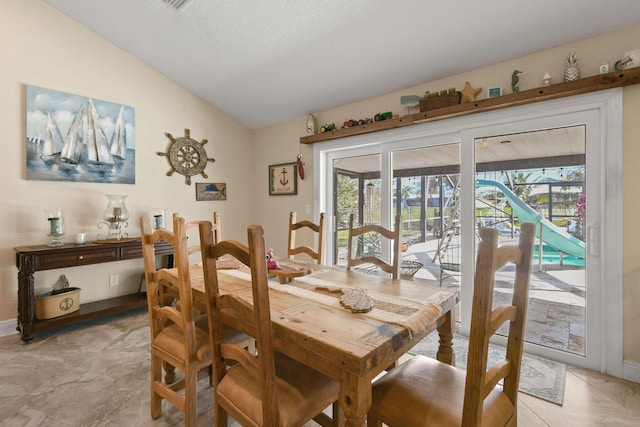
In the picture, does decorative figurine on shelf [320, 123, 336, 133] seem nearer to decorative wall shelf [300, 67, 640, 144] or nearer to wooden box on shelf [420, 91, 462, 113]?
decorative wall shelf [300, 67, 640, 144]

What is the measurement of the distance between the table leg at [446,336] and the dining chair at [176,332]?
1089 mm

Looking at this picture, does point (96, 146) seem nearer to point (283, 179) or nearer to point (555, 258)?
point (283, 179)

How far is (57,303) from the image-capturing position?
2.69 metres

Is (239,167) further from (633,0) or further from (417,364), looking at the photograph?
(633,0)

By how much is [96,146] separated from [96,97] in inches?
20.0

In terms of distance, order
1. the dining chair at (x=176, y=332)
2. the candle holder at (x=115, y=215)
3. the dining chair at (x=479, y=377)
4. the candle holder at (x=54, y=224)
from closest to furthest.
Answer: the dining chair at (x=479, y=377) → the dining chair at (x=176, y=332) → the candle holder at (x=54, y=224) → the candle holder at (x=115, y=215)

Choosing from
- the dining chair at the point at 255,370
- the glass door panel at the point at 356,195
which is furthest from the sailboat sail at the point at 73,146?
the dining chair at the point at 255,370

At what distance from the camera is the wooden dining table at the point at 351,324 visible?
961 mm

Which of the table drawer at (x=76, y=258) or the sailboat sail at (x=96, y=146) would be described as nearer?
the table drawer at (x=76, y=258)

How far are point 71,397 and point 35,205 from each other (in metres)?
1.91

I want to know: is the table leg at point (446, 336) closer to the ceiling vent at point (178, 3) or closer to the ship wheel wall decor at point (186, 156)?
the ceiling vent at point (178, 3)

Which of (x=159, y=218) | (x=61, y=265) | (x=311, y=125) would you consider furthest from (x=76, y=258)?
(x=311, y=125)

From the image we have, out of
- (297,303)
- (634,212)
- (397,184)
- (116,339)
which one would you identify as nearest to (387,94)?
(397,184)

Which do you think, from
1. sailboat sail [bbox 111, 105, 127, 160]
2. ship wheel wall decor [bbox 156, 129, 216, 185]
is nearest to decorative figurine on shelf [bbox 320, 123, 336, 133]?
ship wheel wall decor [bbox 156, 129, 216, 185]
